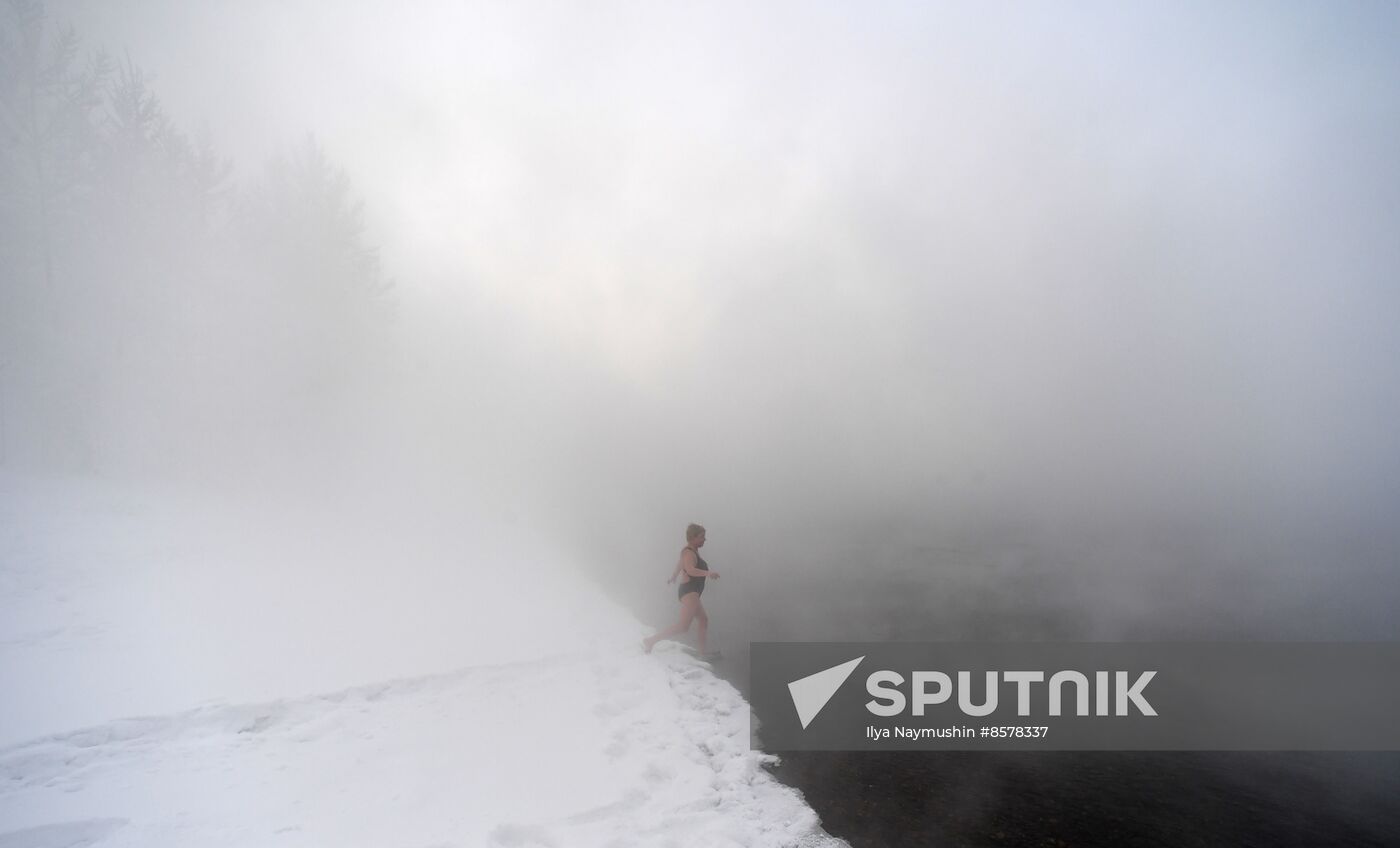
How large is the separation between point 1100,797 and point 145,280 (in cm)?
3652

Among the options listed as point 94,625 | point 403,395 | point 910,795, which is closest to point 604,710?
point 910,795

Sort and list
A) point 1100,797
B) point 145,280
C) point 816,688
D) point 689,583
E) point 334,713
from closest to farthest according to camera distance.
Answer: point 1100,797
point 334,713
point 816,688
point 689,583
point 145,280

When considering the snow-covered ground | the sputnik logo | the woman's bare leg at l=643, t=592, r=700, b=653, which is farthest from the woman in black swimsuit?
the sputnik logo

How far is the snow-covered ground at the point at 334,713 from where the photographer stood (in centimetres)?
559

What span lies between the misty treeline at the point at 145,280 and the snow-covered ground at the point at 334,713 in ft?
41.5

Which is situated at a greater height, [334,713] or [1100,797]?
[334,713]

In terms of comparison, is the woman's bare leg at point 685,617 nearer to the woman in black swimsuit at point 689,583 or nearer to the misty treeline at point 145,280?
the woman in black swimsuit at point 689,583

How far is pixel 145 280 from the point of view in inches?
998

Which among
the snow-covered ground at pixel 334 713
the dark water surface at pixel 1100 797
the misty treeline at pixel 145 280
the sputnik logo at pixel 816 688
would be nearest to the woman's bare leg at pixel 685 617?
the snow-covered ground at pixel 334 713

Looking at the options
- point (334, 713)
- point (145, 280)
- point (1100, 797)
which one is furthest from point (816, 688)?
point (145, 280)

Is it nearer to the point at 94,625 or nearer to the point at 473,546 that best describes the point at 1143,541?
the point at 473,546

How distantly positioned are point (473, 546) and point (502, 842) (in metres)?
14.2

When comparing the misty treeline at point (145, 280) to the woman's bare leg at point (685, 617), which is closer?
the woman's bare leg at point (685, 617)

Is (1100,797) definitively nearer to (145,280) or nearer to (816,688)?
(816,688)
